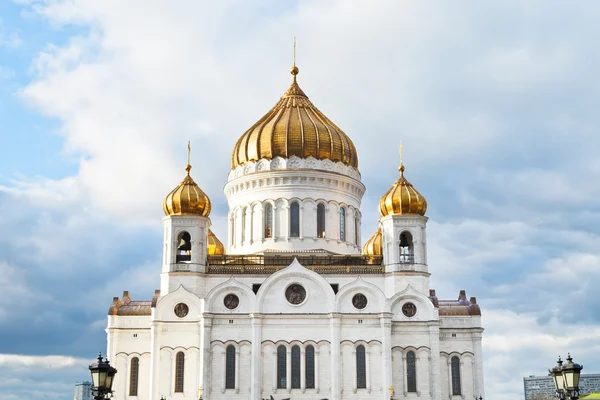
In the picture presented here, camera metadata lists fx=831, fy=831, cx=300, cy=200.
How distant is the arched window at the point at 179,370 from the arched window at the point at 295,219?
10.5m

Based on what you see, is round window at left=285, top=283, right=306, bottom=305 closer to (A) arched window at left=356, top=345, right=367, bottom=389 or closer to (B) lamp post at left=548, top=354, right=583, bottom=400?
(A) arched window at left=356, top=345, right=367, bottom=389

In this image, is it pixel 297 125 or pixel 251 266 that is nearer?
pixel 251 266

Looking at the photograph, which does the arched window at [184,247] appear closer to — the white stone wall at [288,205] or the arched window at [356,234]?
the white stone wall at [288,205]

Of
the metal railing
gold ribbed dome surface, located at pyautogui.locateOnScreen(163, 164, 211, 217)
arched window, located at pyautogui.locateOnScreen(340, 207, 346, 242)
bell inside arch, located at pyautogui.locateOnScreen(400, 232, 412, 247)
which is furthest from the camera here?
arched window, located at pyautogui.locateOnScreen(340, 207, 346, 242)

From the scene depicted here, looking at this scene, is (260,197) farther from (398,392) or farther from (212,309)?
(398,392)

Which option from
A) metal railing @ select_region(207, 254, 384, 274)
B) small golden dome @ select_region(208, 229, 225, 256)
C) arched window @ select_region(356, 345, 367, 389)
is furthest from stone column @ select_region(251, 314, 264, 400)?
small golden dome @ select_region(208, 229, 225, 256)

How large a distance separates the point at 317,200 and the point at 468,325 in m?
12.0

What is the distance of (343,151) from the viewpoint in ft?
178

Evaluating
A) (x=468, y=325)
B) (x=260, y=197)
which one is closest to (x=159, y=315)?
(x=260, y=197)

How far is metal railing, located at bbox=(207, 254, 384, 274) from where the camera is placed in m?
47.6

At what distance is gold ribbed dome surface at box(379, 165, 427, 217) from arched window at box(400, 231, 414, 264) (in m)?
1.36

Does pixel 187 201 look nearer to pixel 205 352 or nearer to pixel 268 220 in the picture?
pixel 268 220

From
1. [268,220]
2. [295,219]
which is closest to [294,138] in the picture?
[295,219]

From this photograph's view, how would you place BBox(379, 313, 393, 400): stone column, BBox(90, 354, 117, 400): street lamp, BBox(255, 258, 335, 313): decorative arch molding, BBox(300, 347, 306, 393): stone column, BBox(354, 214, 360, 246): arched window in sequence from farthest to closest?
BBox(354, 214, 360, 246): arched window, BBox(255, 258, 335, 313): decorative arch molding, BBox(300, 347, 306, 393): stone column, BBox(379, 313, 393, 400): stone column, BBox(90, 354, 117, 400): street lamp
